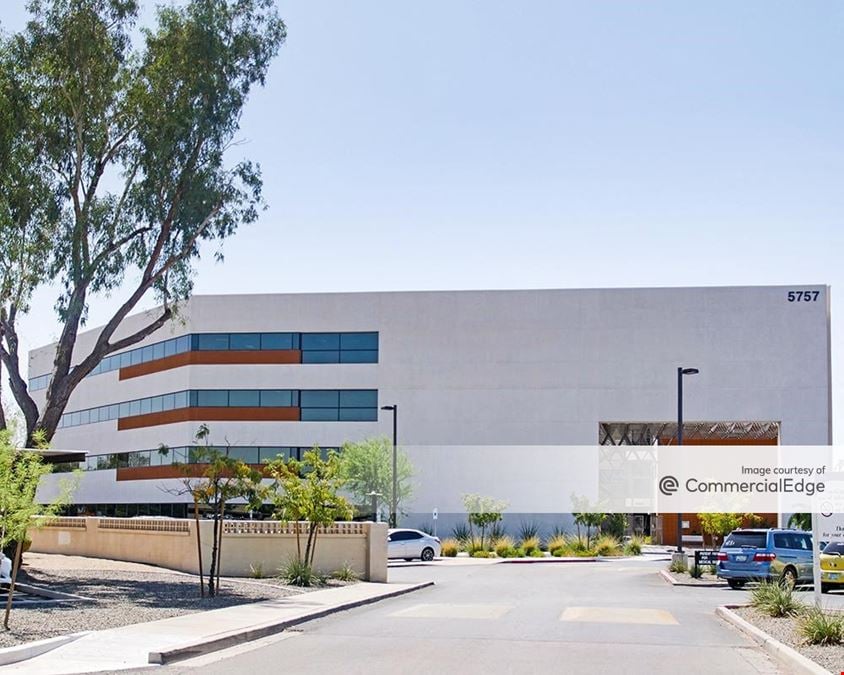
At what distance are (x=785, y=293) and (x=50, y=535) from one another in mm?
44701

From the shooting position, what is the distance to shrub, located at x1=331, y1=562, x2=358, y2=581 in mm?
30375

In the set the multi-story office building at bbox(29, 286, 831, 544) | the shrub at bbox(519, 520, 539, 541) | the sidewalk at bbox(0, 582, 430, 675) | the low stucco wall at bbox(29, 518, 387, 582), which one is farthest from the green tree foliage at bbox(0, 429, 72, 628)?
the shrub at bbox(519, 520, 539, 541)

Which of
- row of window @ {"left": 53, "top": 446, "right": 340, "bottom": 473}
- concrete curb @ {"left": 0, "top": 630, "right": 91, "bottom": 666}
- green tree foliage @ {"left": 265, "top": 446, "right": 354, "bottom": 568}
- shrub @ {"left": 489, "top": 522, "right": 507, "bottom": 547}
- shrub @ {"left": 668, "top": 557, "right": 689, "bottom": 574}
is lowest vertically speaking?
shrub @ {"left": 489, "top": 522, "right": 507, "bottom": 547}

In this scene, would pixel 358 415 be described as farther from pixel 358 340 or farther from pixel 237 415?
pixel 237 415

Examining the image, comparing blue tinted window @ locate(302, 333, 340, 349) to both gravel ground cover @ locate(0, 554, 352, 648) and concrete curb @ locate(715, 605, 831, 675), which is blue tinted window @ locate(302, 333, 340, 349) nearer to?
gravel ground cover @ locate(0, 554, 352, 648)

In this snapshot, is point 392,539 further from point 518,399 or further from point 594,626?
point 594,626

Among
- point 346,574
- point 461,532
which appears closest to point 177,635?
point 346,574

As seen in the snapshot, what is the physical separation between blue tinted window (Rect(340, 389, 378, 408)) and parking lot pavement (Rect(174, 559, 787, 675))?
39.3 m

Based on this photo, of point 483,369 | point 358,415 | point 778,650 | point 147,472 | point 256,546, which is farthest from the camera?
point 147,472

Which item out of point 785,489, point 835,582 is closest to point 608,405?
point 785,489

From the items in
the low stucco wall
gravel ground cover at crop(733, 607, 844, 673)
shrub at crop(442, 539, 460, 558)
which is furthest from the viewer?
shrub at crop(442, 539, 460, 558)

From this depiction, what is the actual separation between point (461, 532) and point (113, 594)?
44180 mm

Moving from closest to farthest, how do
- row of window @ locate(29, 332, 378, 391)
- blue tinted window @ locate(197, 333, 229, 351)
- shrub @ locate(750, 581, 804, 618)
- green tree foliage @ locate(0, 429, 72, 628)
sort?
green tree foliage @ locate(0, 429, 72, 628) < shrub @ locate(750, 581, 804, 618) < row of window @ locate(29, 332, 378, 391) < blue tinted window @ locate(197, 333, 229, 351)

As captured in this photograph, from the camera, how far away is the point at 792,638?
17.0 m
